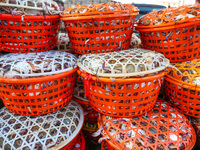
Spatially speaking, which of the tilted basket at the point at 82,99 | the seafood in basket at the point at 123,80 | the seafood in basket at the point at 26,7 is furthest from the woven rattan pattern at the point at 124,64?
the seafood in basket at the point at 26,7

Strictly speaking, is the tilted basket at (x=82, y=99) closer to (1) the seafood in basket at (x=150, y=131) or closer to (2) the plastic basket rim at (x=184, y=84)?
(1) the seafood in basket at (x=150, y=131)

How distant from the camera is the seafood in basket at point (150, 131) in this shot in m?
0.77

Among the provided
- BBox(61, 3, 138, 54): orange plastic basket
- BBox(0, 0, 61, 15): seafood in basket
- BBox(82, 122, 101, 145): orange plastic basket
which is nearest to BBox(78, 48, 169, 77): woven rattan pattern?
BBox(61, 3, 138, 54): orange plastic basket

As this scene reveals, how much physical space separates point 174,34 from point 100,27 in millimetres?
487

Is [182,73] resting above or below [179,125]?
above

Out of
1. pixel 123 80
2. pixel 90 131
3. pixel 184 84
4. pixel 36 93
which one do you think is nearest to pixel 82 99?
pixel 90 131

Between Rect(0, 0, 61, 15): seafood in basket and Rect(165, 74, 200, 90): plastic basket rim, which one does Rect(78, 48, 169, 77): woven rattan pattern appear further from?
Rect(0, 0, 61, 15): seafood in basket

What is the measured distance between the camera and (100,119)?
38.8 inches

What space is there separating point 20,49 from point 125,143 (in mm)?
933

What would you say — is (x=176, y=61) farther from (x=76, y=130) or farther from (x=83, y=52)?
(x=76, y=130)

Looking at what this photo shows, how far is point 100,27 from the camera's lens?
93 centimetres

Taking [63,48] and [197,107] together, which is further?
[63,48]

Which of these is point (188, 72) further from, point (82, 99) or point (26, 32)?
point (26, 32)

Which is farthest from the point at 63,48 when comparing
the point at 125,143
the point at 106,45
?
A: the point at 125,143
